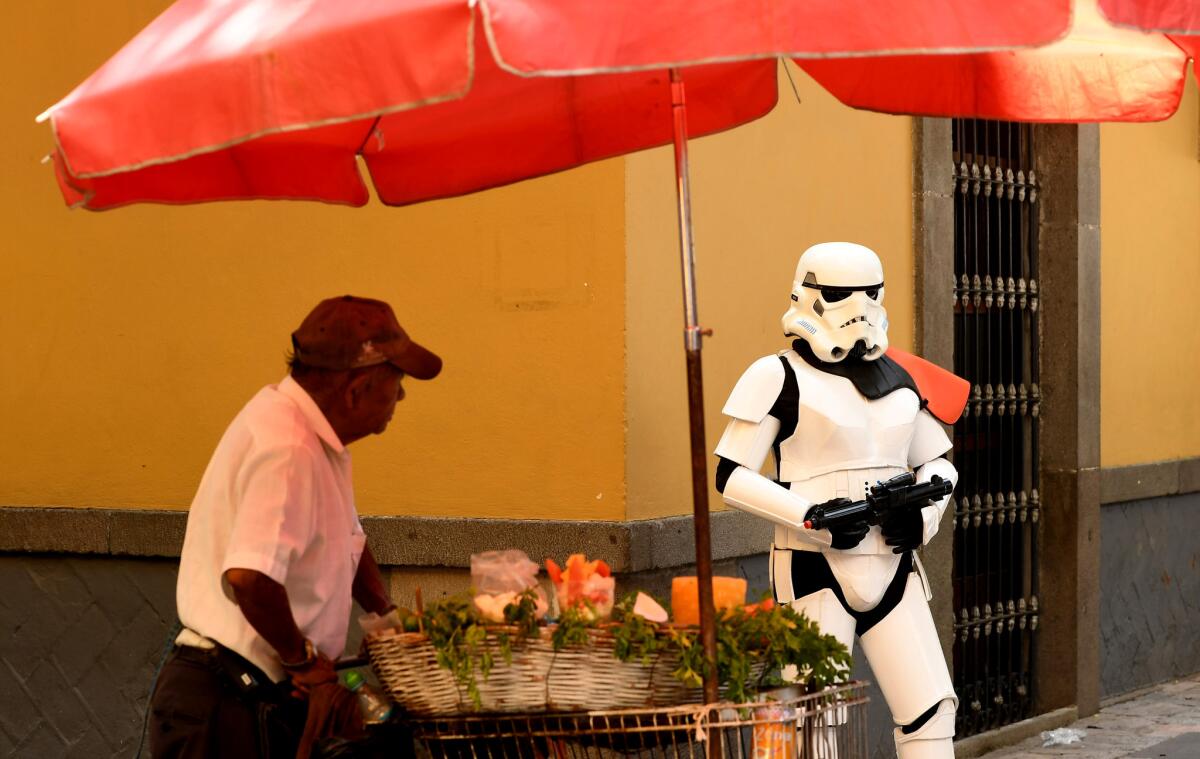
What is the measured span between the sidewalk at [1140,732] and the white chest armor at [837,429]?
3.20 meters

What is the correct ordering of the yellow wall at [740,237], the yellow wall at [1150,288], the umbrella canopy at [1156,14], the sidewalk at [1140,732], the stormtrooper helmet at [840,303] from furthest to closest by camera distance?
the yellow wall at [1150,288] → the sidewalk at [1140,732] → the yellow wall at [740,237] → the stormtrooper helmet at [840,303] → the umbrella canopy at [1156,14]

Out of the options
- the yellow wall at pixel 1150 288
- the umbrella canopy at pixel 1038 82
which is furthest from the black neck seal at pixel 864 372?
the yellow wall at pixel 1150 288

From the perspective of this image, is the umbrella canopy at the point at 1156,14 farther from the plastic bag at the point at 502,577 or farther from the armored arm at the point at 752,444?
the armored arm at the point at 752,444

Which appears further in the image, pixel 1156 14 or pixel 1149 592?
pixel 1149 592

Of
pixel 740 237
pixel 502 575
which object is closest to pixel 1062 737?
pixel 740 237

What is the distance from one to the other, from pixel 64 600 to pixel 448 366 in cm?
205

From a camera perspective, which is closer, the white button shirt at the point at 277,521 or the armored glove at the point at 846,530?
the white button shirt at the point at 277,521

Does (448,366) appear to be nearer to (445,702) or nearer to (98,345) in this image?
(98,345)

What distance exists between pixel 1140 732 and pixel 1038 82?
4.77 metres

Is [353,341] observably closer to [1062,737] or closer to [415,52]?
[415,52]

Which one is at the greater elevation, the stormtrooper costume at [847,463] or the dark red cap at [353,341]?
the dark red cap at [353,341]

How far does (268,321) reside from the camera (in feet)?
22.4

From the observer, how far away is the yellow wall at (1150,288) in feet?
30.6

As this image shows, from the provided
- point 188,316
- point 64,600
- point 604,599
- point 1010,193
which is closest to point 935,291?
point 1010,193
